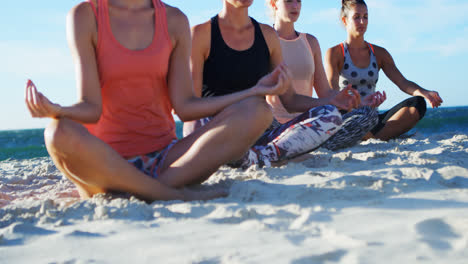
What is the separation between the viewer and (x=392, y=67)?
5363 millimetres

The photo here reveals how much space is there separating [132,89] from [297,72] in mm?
2001

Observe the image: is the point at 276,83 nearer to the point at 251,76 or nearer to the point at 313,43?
the point at 251,76

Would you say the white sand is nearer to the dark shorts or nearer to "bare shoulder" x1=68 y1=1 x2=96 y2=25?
"bare shoulder" x1=68 y1=1 x2=96 y2=25

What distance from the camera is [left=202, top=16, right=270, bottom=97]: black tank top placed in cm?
321

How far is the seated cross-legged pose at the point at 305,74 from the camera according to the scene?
400 cm

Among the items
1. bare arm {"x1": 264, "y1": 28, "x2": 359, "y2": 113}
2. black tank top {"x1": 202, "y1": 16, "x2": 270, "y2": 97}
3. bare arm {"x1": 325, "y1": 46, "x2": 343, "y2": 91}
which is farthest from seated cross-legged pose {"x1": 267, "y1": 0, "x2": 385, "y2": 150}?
black tank top {"x1": 202, "y1": 16, "x2": 270, "y2": 97}

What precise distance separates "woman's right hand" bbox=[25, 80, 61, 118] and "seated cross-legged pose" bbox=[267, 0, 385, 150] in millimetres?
2349

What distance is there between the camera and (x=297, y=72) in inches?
162

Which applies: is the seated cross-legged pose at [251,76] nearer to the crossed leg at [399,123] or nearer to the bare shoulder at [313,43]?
the bare shoulder at [313,43]

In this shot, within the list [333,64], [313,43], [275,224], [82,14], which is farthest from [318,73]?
[275,224]

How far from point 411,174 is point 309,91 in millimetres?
1892

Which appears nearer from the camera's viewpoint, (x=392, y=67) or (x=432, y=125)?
(x=392, y=67)

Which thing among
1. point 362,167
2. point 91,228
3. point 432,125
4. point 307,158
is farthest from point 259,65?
point 432,125

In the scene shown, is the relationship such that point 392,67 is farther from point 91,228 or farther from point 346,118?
point 91,228
